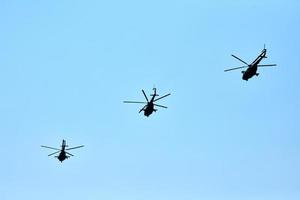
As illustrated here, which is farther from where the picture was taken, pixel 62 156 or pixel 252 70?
pixel 62 156

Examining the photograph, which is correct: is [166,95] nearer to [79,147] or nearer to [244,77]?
[244,77]

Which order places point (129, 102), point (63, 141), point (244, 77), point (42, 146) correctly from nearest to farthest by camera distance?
point (244, 77) → point (129, 102) → point (42, 146) → point (63, 141)

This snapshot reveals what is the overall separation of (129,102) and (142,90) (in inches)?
146

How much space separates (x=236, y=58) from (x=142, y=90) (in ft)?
43.1

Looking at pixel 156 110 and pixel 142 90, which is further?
pixel 156 110

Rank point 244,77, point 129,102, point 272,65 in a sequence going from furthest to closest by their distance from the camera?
point 129,102 → point 244,77 → point 272,65

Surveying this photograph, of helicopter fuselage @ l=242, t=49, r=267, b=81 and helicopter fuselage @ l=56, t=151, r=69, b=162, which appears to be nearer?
helicopter fuselage @ l=242, t=49, r=267, b=81

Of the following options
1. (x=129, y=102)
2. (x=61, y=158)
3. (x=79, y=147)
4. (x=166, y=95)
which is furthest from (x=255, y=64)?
(x=61, y=158)

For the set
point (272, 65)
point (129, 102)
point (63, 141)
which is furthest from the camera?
point (63, 141)

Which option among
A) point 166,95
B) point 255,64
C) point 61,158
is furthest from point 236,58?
point 61,158

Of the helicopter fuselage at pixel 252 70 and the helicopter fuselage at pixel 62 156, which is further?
the helicopter fuselage at pixel 62 156

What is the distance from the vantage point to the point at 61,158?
260 ft

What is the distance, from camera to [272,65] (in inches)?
2088

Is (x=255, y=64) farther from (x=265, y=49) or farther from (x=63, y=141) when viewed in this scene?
(x=63, y=141)
